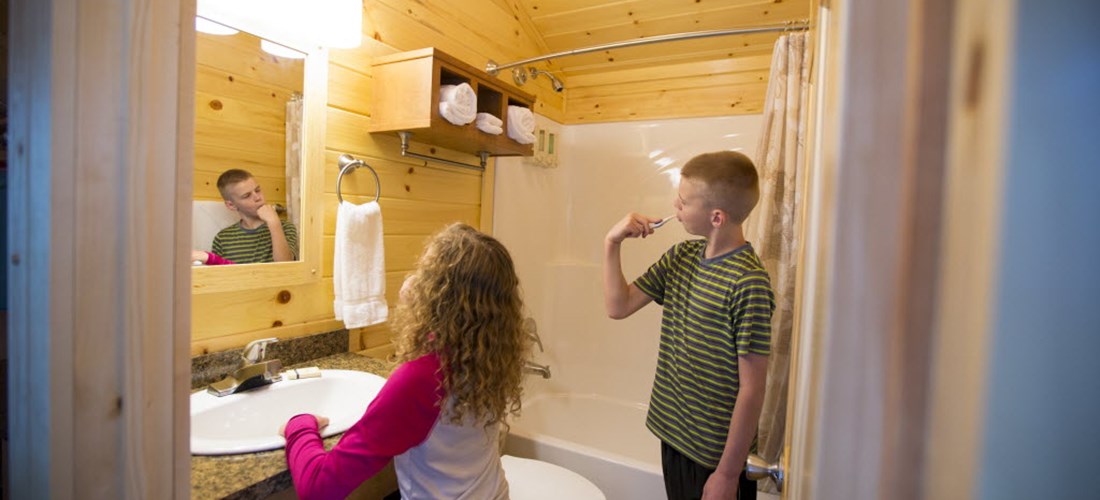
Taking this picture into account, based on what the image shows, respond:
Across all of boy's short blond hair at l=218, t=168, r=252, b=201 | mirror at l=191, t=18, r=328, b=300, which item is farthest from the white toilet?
boy's short blond hair at l=218, t=168, r=252, b=201

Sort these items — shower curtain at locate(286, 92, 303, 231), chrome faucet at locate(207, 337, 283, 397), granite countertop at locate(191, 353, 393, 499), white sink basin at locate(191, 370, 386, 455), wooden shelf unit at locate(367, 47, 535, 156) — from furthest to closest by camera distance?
wooden shelf unit at locate(367, 47, 535, 156) → shower curtain at locate(286, 92, 303, 231) → chrome faucet at locate(207, 337, 283, 397) → white sink basin at locate(191, 370, 386, 455) → granite countertop at locate(191, 353, 393, 499)

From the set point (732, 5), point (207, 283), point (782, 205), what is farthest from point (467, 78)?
point (732, 5)

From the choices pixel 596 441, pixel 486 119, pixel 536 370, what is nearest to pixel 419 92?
pixel 486 119

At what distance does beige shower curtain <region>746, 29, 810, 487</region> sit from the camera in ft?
5.27

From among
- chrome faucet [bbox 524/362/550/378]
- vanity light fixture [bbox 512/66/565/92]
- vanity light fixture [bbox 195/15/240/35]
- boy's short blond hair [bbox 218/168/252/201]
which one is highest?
vanity light fixture [bbox 512/66/565/92]

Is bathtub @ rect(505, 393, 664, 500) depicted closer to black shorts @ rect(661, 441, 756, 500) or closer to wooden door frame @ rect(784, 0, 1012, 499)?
black shorts @ rect(661, 441, 756, 500)

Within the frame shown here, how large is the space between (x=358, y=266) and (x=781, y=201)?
1396mm

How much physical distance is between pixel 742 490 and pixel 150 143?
145 cm

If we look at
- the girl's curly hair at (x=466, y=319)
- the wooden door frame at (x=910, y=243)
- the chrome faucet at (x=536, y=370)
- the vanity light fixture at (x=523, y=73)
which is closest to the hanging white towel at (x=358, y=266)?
the girl's curly hair at (x=466, y=319)

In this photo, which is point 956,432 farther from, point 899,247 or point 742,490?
point 742,490

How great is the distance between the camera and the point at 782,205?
168cm

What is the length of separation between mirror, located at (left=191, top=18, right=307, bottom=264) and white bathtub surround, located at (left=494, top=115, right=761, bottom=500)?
105cm

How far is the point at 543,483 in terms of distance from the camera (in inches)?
58.7

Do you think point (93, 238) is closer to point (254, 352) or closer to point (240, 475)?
point (240, 475)
